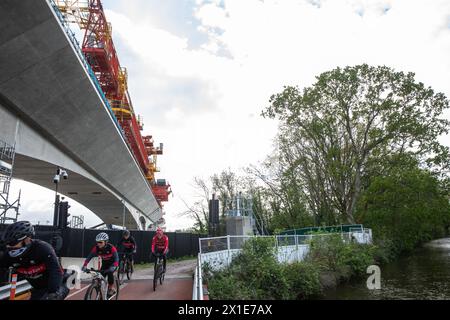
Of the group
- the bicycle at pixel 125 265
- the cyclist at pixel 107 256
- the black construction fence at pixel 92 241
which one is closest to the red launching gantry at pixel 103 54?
the black construction fence at pixel 92 241

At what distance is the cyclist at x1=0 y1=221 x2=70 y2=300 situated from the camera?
3.63m

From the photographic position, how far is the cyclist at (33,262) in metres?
3.63

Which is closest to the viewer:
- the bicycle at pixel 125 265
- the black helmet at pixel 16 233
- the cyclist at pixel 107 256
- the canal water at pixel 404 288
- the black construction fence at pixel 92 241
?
the black helmet at pixel 16 233

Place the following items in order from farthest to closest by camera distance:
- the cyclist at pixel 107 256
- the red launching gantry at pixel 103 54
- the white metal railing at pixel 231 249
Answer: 1. the red launching gantry at pixel 103 54
2. the white metal railing at pixel 231 249
3. the cyclist at pixel 107 256

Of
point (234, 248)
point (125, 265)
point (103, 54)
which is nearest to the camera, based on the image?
point (125, 265)

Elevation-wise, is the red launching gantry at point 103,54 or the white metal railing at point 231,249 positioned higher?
the red launching gantry at point 103,54

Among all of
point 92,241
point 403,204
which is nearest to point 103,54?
point 92,241

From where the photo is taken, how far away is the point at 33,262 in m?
3.71

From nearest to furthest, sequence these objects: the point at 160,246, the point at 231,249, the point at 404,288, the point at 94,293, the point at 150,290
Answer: the point at 94,293, the point at 150,290, the point at 160,246, the point at 231,249, the point at 404,288

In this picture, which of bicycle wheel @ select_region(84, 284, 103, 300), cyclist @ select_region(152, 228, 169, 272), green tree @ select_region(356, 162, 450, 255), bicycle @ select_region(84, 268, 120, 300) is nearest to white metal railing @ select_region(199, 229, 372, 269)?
cyclist @ select_region(152, 228, 169, 272)

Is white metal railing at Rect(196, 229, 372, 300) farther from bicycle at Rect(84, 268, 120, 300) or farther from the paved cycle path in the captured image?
bicycle at Rect(84, 268, 120, 300)

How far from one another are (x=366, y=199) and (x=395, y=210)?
253 cm

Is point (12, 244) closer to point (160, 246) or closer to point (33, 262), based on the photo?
point (33, 262)

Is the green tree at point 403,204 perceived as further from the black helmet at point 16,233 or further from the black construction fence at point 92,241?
the black helmet at point 16,233
